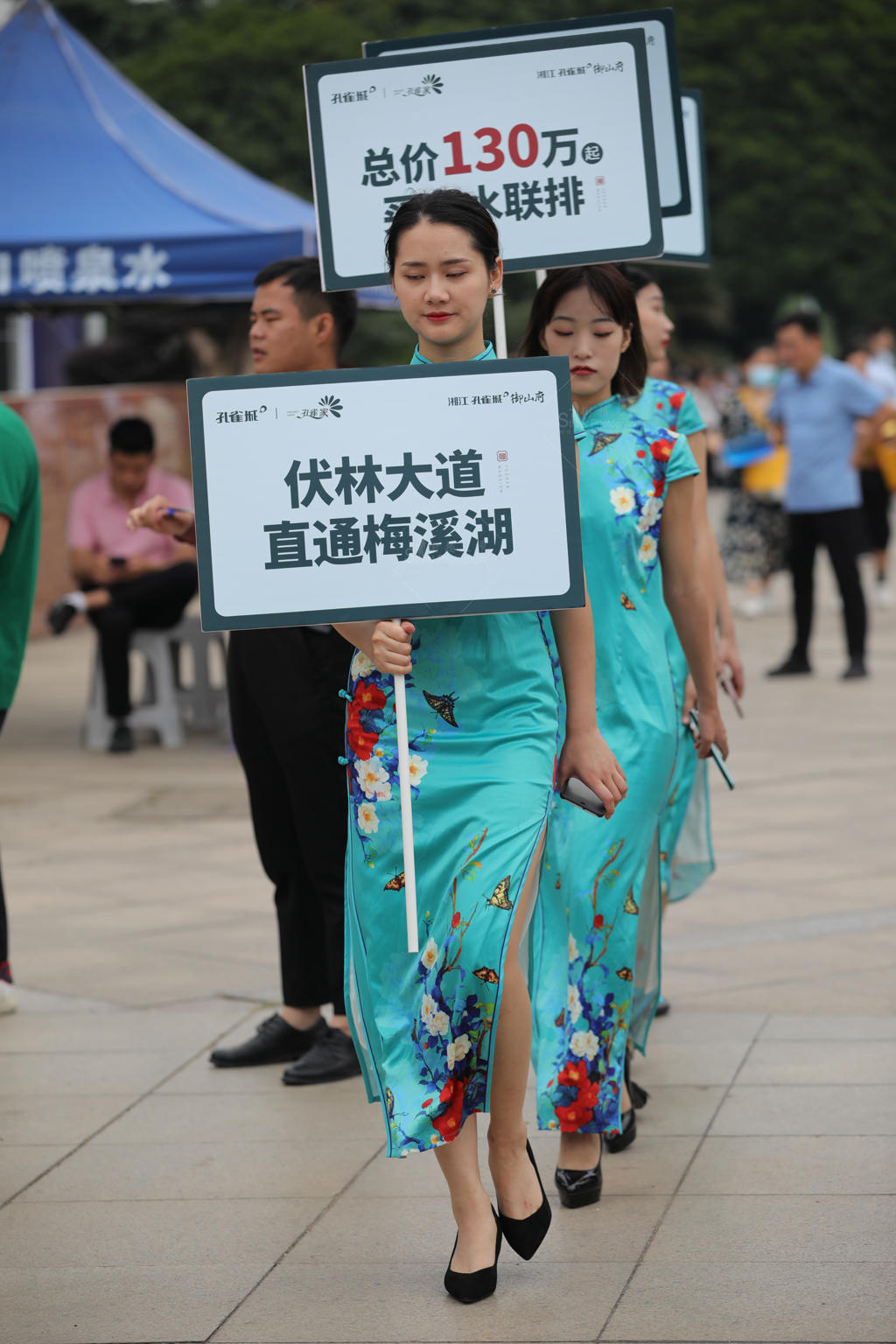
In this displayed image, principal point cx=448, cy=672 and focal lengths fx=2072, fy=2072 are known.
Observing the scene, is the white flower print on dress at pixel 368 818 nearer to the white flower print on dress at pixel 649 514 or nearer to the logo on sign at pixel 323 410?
the logo on sign at pixel 323 410

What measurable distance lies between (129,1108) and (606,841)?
1362mm

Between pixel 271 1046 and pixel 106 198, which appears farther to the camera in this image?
pixel 106 198

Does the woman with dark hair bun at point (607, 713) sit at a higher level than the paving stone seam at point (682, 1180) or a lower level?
higher

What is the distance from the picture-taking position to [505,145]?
457 cm

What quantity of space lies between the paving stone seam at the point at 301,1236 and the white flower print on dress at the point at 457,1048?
0.54 metres

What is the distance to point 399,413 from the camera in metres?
3.41

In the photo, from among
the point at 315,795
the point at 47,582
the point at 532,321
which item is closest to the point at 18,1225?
the point at 315,795

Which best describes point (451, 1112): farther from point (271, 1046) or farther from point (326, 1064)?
point (271, 1046)

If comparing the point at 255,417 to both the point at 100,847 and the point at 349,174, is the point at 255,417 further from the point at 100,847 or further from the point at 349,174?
the point at 100,847

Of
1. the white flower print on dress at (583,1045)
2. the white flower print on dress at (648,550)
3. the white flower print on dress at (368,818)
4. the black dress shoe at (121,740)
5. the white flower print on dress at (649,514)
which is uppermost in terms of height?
the white flower print on dress at (649,514)

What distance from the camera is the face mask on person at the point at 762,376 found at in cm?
1686

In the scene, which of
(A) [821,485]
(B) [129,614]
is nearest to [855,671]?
(A) [821,485]

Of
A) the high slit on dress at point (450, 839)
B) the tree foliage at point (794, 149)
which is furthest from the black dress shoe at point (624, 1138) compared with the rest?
the tree foliage at point (794, 149)

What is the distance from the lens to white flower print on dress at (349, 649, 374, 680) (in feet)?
11.6
